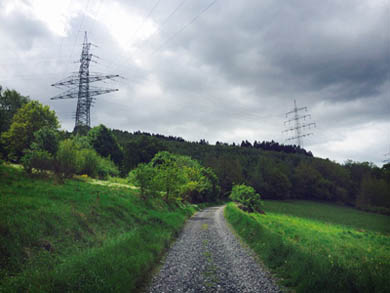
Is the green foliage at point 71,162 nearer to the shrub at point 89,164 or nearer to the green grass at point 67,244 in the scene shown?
the shrub at point 89,164

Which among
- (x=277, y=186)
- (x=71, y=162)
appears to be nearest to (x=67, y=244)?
(x=71, y=162)

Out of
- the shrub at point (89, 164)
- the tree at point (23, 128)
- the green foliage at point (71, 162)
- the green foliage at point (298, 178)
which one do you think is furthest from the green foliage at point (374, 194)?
the tree at point (23, 128)

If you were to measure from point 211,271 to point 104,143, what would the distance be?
240 ft

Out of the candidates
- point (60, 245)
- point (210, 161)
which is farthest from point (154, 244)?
point (210, 161)

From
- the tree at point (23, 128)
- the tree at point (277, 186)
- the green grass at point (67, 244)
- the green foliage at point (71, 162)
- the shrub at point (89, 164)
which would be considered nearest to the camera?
the green grass at point (67, 244)

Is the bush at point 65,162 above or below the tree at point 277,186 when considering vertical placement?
above

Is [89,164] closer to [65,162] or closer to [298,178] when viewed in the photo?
[65,162]

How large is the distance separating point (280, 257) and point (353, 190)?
428 feet

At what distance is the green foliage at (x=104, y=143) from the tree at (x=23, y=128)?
18995 millimetres

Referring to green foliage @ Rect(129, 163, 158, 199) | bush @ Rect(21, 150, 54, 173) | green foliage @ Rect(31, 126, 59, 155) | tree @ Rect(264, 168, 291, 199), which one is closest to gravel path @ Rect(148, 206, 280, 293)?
green foliage @ Rect(129, 163, 158, 199)

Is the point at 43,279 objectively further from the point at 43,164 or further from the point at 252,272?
the point at 43,164

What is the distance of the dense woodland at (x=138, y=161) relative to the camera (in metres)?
38.9

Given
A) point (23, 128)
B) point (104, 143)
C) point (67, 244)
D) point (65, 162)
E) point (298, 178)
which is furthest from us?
point (298, 178)

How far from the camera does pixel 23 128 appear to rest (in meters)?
51.0
